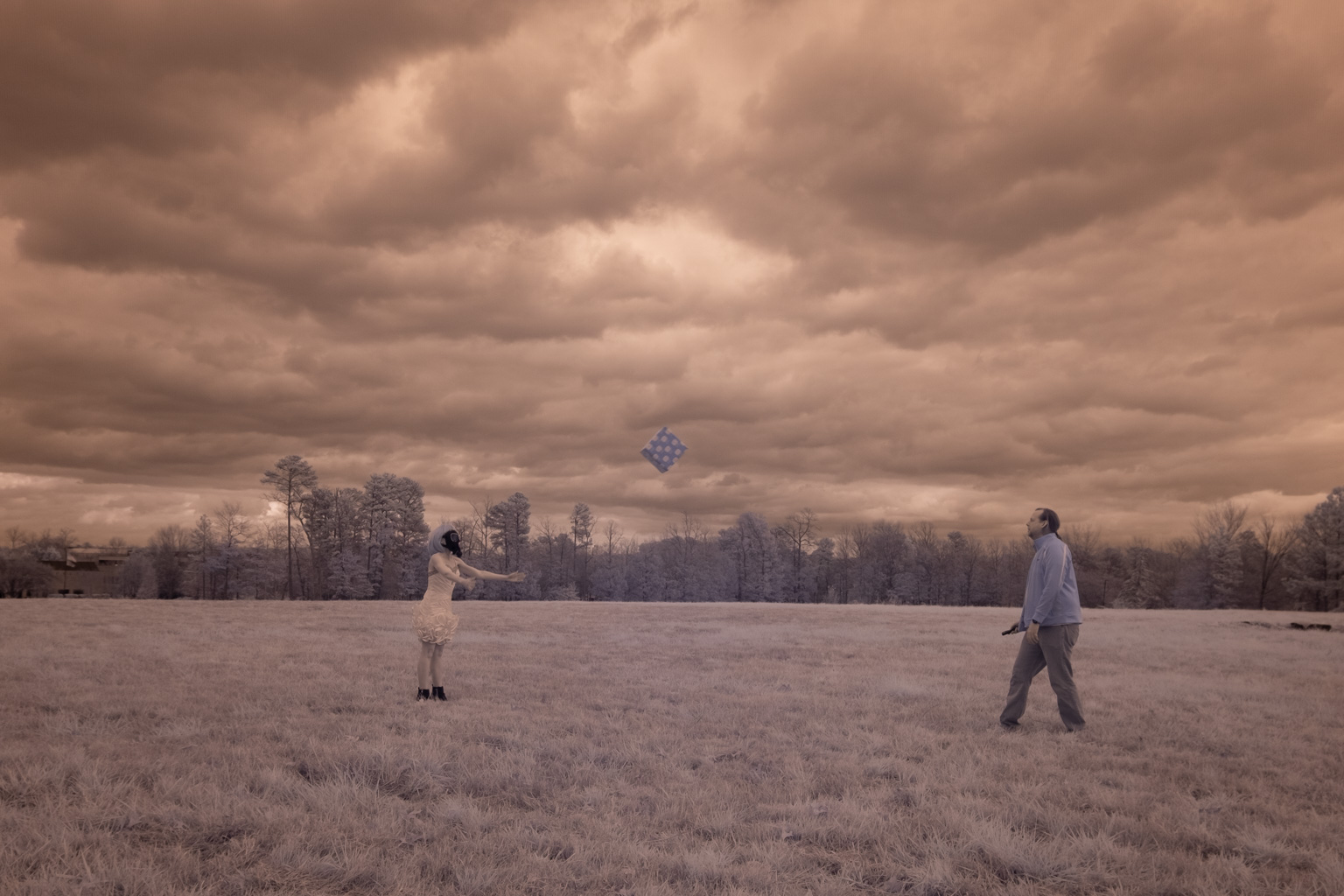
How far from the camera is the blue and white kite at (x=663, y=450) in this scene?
74.1ft

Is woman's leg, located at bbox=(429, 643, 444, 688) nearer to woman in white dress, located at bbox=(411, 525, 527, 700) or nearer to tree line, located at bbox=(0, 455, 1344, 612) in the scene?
woman in white dress, located at bbox=(411, 525, 527, 700)

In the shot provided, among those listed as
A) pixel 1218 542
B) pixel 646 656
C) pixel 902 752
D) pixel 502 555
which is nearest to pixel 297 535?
pixel 502 555

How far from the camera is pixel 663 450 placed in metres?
23.2

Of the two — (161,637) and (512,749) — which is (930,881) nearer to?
(512,749)

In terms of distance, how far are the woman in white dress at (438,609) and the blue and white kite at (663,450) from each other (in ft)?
34.9

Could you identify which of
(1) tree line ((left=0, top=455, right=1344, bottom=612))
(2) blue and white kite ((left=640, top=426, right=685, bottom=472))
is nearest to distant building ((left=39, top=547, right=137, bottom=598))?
(1) tree line ((left=0, top=455, right=1344, bottom=612))

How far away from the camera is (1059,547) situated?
10.4m

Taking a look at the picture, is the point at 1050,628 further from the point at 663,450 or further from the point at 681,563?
the point at 681,563

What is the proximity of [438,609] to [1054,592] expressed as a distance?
9.59 metres

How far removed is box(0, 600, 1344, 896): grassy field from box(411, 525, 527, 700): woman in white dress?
0.53m

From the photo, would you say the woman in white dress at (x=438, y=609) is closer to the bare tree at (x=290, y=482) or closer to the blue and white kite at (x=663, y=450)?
the blue and white kite at (x=663, y=450)

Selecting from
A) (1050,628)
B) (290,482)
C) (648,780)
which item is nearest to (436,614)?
(648,780)

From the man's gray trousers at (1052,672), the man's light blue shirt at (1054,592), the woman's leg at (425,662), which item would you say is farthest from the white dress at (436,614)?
the man's light blue shirt at (1054,592)

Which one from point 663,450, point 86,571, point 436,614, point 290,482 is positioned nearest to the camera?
point 436,614
